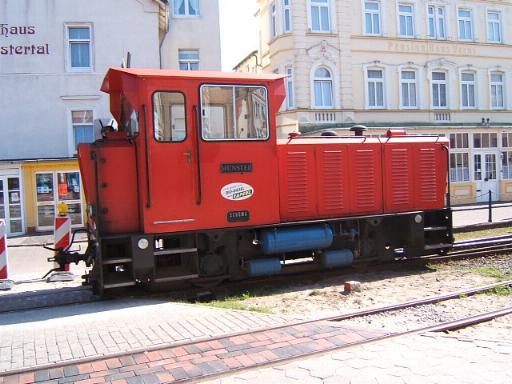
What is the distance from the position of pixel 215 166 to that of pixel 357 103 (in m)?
18.8

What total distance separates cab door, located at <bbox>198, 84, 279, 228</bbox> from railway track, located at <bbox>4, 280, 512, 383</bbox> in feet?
7.65

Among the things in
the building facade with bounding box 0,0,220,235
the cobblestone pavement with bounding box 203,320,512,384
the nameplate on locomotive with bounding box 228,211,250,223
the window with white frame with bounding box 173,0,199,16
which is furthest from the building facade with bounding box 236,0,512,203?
the cobblestone pavement with bounding box 203,320,512,384

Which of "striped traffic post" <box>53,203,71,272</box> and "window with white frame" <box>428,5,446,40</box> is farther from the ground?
"window with white frame" <box>428,5,446,40</box>

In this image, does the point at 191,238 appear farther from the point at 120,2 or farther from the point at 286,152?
the point at 120,2

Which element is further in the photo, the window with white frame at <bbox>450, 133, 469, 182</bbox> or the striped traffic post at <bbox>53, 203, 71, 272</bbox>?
the window with white frame at <bbox>450, 133, 469, 182</bbox>

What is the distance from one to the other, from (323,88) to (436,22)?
7.79 metres

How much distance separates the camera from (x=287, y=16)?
24203 mm

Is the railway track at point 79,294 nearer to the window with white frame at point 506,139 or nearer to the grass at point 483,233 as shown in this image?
the grass at point 483,233

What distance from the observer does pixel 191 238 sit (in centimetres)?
741

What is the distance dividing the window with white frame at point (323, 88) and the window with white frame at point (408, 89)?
4.17m

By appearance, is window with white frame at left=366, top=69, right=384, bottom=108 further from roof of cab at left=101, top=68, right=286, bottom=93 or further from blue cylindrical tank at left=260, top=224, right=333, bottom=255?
roof of cab at left=101, top=68, right=286, bottom=93

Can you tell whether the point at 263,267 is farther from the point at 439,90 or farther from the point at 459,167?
the point at 439,90

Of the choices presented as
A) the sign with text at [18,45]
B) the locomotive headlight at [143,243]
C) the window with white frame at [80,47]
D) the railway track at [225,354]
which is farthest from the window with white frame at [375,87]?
the railway track at [225,354]

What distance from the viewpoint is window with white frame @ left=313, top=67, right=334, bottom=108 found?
2422 centimetres
